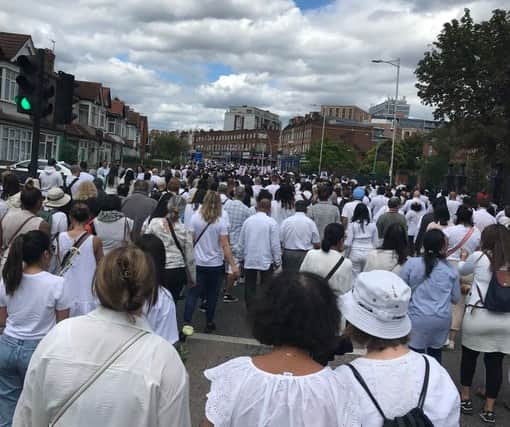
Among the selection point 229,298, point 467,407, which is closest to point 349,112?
point 229,298

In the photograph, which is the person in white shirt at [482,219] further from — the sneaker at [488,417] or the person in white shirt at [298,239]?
A: the sneaker at [488,417]

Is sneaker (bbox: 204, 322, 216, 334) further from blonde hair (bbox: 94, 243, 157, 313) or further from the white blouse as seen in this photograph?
the white blouse

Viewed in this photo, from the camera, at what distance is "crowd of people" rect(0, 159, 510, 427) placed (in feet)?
6.60

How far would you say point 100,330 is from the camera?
7.04ft

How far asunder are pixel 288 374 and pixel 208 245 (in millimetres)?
4737

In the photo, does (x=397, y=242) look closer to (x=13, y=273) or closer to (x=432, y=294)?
(x=432, y=294)

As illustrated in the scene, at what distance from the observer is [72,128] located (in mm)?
48438

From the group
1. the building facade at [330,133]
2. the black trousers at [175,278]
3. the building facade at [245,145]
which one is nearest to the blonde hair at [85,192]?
the black trousers at [175,278]

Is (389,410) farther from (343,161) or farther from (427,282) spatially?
(343,161)

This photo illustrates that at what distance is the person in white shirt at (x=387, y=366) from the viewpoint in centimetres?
220

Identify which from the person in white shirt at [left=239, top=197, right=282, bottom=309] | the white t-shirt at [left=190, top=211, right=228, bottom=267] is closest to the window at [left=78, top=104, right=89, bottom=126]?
the person in white shirt at [left=239, top=197, right=282, bottom=309]

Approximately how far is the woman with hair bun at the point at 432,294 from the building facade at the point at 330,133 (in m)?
102

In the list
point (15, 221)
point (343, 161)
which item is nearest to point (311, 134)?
point (343, 161)

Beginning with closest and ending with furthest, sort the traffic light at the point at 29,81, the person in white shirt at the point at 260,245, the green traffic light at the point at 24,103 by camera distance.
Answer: the person in white shirt at the point at 260,245
the traffic light at the point at 29,81
the green traffic light at the point at 24,103
